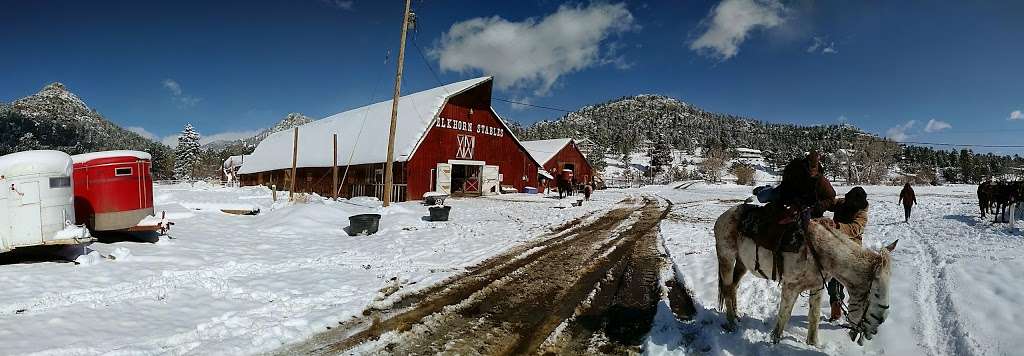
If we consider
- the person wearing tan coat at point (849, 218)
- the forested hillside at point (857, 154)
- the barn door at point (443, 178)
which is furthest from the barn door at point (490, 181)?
the forested hillside at point (857, 154)

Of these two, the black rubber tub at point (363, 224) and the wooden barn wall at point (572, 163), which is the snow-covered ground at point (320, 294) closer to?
the black rubber tub at point (363, 224)

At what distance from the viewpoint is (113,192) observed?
9.06 m

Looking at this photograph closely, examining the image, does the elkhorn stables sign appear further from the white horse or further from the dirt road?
the white horse

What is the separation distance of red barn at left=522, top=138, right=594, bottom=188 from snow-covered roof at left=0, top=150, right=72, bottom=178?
4188 cm

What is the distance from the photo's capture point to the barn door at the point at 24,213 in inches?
277

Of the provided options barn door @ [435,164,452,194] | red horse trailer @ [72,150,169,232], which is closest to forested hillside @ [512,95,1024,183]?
barn door @ [435,164,452,194]

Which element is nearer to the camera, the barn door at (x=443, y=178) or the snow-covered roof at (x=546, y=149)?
the barn door at (x=443, y=178)

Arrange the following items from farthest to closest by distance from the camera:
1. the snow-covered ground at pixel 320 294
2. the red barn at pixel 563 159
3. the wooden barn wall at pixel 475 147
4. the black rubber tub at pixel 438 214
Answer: the red barn at pixel 563 159, the wooden barn wall at pixel 475 147, the black rubber tub at pixel 438 214, the snow-covered ground at pixel 320 294

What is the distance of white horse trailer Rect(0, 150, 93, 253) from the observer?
7.00 m

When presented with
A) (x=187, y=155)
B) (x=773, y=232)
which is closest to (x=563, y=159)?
(x=773, y=232)

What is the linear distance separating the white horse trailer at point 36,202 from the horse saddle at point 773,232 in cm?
1017

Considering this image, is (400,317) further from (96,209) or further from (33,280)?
(96,209)

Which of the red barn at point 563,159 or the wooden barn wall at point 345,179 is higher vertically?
the red barn at point 563,159

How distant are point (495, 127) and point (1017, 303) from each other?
93.1 ft
